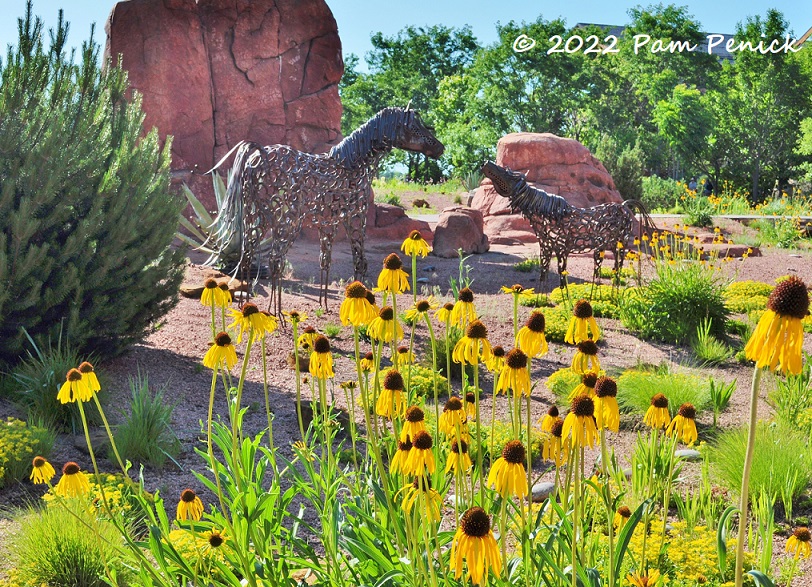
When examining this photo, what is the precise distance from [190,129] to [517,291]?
13367mm

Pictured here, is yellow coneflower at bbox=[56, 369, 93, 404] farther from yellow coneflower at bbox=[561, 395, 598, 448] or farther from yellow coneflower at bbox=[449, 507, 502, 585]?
yellow coneflower at bbox=[561, 395, 598, 448]

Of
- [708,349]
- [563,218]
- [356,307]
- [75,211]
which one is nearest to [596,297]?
[563,218]

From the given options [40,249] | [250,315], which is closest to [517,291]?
[250,315]

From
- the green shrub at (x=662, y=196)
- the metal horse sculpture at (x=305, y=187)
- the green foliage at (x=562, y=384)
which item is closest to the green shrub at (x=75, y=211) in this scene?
the metal horse sculpture at (x=305, y=187)

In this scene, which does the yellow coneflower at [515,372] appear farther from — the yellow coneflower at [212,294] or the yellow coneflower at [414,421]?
the yellow coneflower at [212,294]

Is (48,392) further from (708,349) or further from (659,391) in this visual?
(708,349)

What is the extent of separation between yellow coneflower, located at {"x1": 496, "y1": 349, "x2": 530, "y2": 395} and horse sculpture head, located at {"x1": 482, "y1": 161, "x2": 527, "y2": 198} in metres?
7.88

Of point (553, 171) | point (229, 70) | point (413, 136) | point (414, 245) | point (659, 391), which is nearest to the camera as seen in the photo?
point (414, 245)

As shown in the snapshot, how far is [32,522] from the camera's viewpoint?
353cm

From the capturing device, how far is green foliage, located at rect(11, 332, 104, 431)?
213 inches

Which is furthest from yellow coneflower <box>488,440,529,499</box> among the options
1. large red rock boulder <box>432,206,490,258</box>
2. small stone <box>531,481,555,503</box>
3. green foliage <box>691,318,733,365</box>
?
large red rock boulder <box>432,206,490,258</box>

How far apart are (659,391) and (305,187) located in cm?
430

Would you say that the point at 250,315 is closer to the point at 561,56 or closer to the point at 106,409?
the point at 106,409

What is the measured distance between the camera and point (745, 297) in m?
9.66
